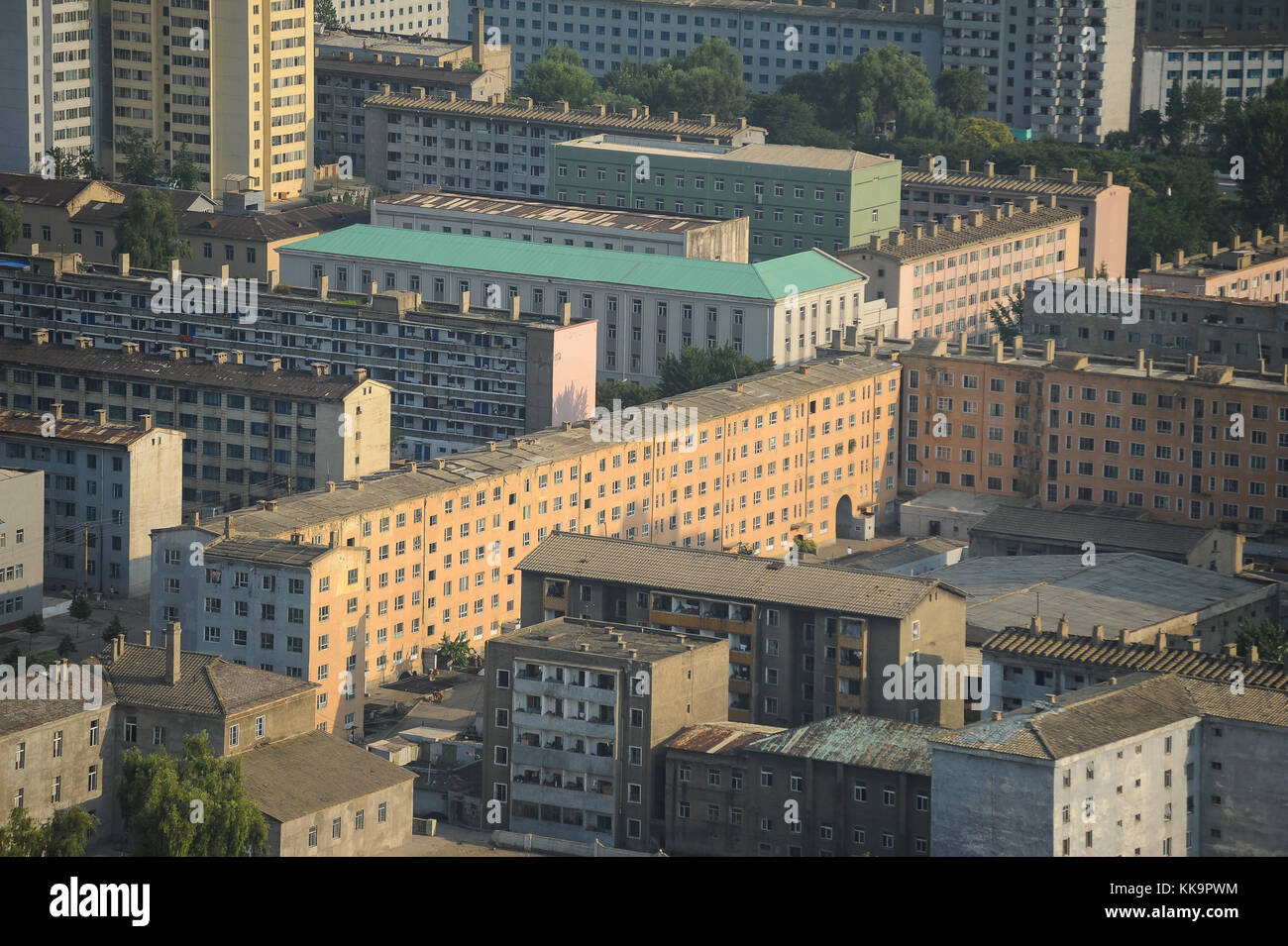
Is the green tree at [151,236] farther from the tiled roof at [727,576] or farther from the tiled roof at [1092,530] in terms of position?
the tiled roof at [727,576]

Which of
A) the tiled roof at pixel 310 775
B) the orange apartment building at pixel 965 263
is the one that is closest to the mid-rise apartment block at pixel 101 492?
the tiled roof at pixel 310 775

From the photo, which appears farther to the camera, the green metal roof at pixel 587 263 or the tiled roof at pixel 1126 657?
the green metal roof at pixel 587 263

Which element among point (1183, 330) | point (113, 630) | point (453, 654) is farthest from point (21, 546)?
point (1183, 330)

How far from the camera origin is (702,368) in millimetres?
154000

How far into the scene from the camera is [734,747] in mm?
93438

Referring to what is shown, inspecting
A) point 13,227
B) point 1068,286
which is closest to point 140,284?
point 13,227

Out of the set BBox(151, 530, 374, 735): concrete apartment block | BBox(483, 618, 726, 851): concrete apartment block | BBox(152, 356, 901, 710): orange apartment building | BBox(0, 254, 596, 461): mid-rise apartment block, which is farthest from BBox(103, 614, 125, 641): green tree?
BBox(0, 254, 596, 461): mid-rise apartment block

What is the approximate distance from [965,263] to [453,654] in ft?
261

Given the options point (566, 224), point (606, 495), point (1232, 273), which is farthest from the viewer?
point (566, 224)

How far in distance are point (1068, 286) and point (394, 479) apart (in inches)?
2495

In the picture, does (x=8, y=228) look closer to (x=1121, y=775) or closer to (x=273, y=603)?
(x=273, y=603)

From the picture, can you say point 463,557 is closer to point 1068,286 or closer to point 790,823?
point 790,823

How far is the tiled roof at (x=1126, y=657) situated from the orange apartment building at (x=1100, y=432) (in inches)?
1530

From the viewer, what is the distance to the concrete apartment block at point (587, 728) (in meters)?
94.8
